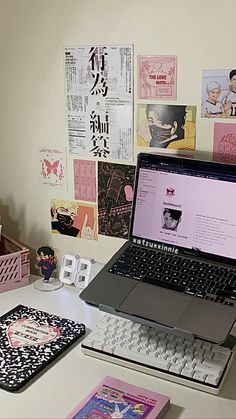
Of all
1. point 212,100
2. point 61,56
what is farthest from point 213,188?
point 61,56

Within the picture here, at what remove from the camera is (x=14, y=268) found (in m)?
1.65

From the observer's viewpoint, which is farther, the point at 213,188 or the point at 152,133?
the point at 152,133

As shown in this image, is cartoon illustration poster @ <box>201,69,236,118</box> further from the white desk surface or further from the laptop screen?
the white desk surface

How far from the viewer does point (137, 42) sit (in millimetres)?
1454

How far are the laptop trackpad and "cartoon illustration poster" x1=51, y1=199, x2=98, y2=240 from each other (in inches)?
15.1

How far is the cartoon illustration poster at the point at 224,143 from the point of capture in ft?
4.58

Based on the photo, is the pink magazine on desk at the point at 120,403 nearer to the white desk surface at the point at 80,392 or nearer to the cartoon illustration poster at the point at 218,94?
the white desk surface at the point at 80,392

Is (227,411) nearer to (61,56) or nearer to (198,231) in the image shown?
(198,231)

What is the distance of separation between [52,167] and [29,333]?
52cm

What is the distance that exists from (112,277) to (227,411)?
0.40 meters

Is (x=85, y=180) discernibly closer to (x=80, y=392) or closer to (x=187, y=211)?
(x=187, y=211)

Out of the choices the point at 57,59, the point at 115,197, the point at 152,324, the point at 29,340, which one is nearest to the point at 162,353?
the point at 152,324

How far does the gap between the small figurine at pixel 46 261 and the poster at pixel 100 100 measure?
0.29 metres

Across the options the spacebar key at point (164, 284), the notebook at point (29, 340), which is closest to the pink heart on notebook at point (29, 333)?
the notebook at point (29, 340)
